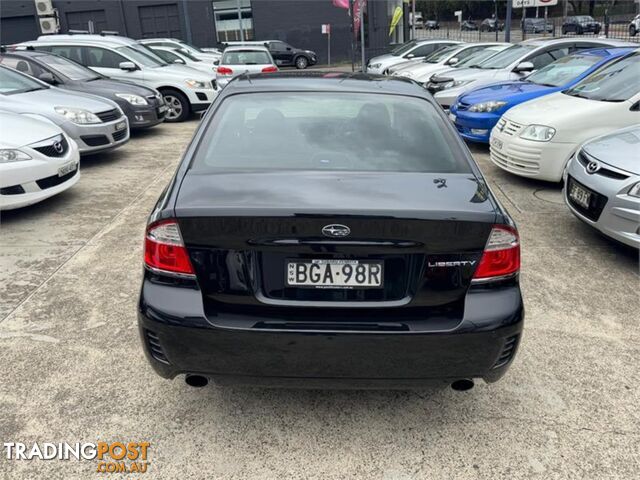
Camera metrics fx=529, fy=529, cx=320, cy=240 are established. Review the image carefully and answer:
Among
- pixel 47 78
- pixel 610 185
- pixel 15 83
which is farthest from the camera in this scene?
pixel 47 78

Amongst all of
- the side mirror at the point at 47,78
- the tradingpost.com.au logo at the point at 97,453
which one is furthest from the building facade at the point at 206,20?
the tradingpost.com.au logo at the point at 97,453

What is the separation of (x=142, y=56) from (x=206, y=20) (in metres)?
20.8

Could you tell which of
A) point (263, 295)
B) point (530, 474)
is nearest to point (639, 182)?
point (530, 474)

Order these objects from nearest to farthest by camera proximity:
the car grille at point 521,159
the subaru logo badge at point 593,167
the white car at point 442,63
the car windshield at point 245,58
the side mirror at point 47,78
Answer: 1. the subaru logo badge at point 593,167
2. the car grille at point 521,159
3. the side mirror at point 47,78
4. the white car at point 442,63
5. the car windshield at point 245,58

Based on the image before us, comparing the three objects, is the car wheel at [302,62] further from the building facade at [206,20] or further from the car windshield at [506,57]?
the car windshield at [506,57]

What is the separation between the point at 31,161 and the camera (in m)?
5.02

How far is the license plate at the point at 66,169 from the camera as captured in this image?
17.7 feet

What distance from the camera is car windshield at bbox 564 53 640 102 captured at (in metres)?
5.85

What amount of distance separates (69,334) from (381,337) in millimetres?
2140

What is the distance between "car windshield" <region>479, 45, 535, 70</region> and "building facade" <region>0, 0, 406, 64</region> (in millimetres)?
20186

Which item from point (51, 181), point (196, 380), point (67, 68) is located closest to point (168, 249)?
point (196, 380)

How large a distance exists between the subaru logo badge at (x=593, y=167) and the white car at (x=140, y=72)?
8464 mm

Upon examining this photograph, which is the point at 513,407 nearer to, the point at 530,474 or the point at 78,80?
the point at 530,474

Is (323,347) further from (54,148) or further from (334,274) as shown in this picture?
(54,148)
